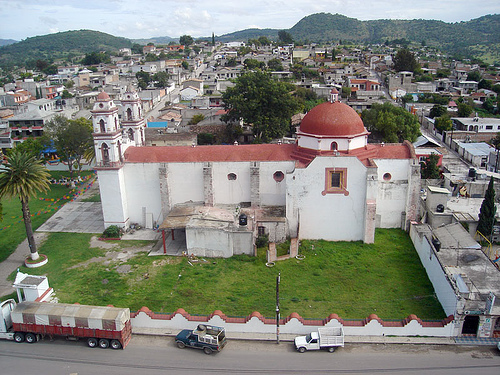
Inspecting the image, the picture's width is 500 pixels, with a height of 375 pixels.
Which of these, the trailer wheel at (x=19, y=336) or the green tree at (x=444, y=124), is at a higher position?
the green tree at (x=444, y=124)

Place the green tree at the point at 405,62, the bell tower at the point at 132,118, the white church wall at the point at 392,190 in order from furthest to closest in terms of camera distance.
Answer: the green tree at the point at 405,62 < the bell tower at the point at 132,118 < the white church wall at the point at 392,190

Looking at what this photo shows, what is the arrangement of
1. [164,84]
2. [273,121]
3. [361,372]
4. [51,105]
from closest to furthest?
[361,372] < [273,121] < [51,105] < [164,84]

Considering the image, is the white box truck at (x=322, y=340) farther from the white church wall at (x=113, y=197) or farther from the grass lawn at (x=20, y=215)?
the grass lawn at (x=20, y=215)

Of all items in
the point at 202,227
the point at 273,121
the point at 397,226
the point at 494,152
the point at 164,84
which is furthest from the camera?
the point at 164,84

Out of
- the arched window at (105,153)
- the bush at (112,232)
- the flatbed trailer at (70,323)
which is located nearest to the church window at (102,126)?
the arched window at (105,153)

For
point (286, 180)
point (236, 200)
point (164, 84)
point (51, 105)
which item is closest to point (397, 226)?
point (286, 180)

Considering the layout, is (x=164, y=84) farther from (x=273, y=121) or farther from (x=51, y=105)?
(x=273, y=121)

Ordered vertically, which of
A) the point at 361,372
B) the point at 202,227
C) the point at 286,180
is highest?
the point at 286,180
